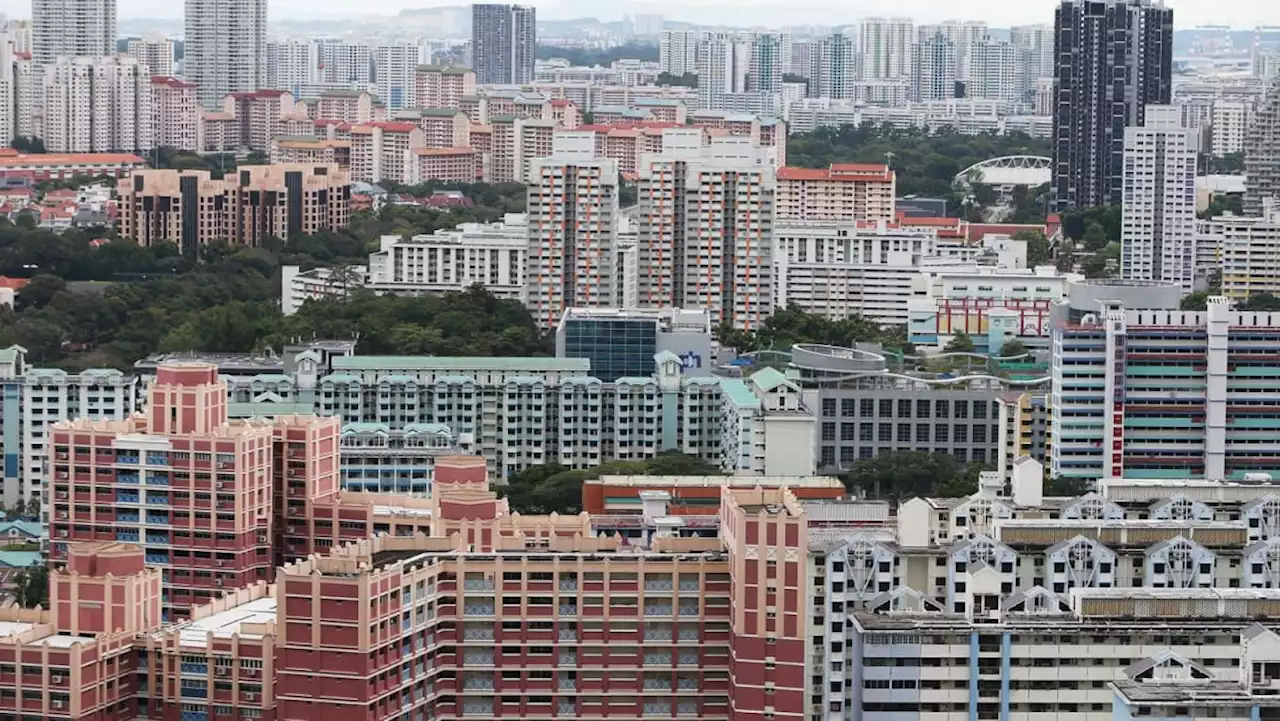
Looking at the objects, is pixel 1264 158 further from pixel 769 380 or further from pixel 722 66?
pixel 722 66

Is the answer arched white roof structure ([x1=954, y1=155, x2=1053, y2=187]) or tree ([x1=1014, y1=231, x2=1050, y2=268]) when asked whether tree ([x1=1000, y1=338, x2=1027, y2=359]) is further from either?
arched white roof structure ([x1=954, y1=155, x2=1053, y2=187])

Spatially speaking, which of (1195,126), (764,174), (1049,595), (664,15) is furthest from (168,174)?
(664,15)

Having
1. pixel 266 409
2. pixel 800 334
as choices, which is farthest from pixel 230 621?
pixel 800 334

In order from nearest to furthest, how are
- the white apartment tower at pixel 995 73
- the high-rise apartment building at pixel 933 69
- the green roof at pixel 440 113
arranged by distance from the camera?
the green roof at pixel 440 113 < the white apartment tower at pixel 995 73 < the high-rise apartment building at pixel 933 69

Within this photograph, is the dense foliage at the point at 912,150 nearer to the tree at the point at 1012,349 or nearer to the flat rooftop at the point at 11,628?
the tree at the point at 1012,349

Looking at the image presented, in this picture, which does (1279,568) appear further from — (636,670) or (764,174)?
(764,174)

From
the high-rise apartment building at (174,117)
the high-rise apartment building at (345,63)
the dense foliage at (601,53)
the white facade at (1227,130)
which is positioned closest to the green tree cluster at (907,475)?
the white facade at (1227,130)

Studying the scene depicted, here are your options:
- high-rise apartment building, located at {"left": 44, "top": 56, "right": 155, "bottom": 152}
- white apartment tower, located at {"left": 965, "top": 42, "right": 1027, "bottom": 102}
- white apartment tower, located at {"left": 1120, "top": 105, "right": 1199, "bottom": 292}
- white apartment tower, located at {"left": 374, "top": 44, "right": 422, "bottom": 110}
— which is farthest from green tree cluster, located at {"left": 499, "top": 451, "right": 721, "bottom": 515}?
white apartment tower, located at {"left": 965, "top": 42, "right": 1027, "bottom": 102}
